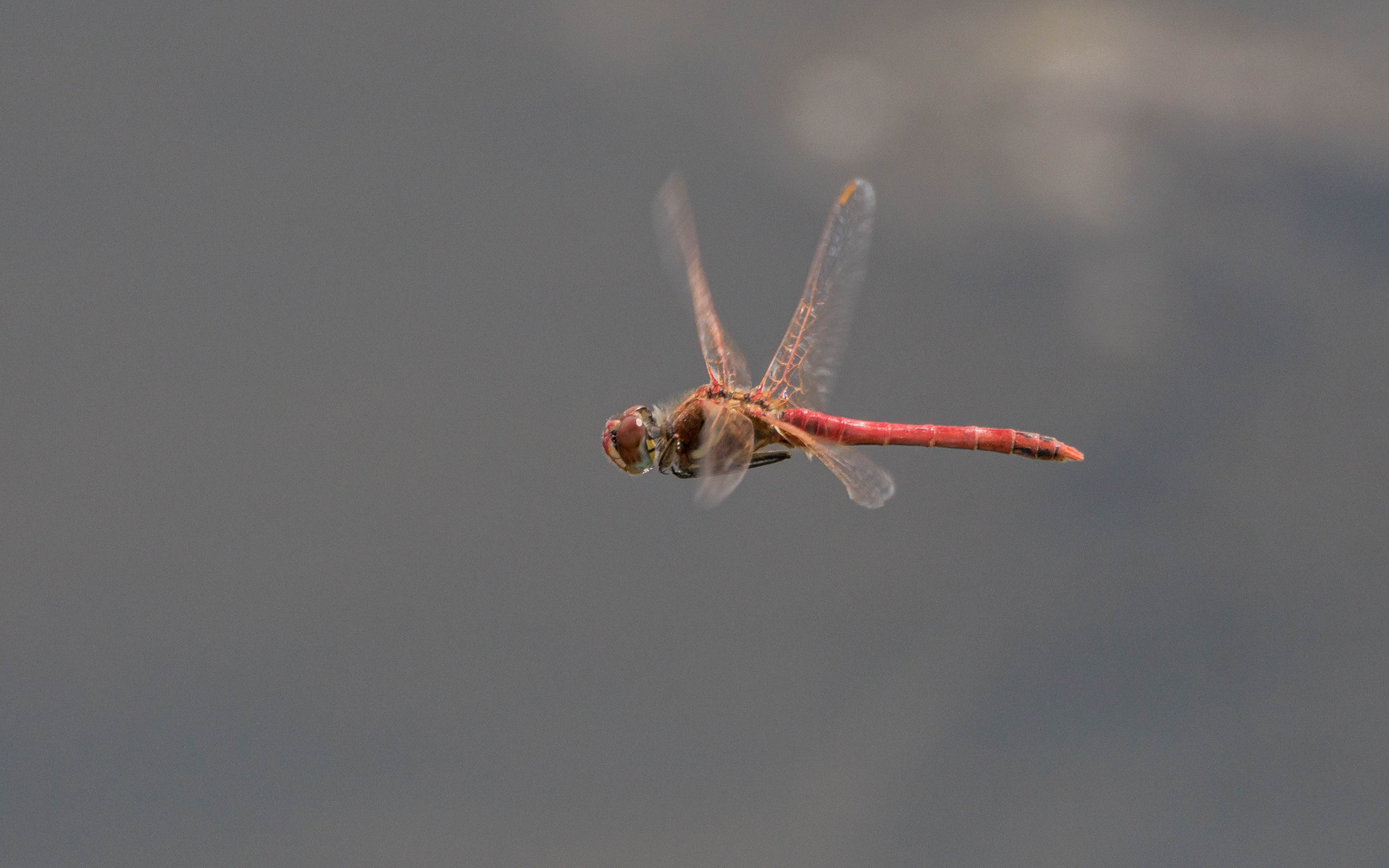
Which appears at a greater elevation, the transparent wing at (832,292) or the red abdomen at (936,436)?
the transparent wing at (832,292)

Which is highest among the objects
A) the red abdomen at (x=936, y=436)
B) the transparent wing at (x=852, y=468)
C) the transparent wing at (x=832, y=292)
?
the transparent wing at (x=832, y=292)

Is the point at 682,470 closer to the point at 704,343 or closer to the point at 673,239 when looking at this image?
the point at 704,343

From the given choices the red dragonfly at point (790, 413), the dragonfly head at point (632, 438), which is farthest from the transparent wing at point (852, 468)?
the dragonfly head at point (632, 438)

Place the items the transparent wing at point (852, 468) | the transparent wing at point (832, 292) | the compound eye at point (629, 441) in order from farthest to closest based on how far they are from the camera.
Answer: the transparent wing at point (832, 292) < the compound eye at point (629, 441) < the transparent wing at point (852, 468)

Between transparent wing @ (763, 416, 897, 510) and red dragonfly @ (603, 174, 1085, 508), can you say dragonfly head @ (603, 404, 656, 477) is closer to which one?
red dragonfly @ (603, 174, 1085, 508)

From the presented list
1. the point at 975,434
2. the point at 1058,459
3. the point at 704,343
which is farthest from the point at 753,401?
the point at 1058,459

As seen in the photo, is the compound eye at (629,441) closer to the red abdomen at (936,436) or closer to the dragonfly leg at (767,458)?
the dragonfly leg at (767,458)
